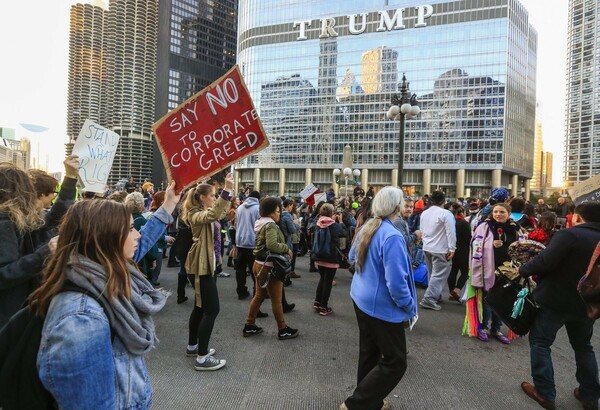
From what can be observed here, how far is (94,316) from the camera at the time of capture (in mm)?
1336

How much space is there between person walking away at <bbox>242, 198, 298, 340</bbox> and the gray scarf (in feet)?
10.6

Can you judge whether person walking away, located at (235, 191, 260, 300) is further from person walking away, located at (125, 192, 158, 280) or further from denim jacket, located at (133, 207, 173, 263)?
denim jacket, located at (133, 207, 173, 263)

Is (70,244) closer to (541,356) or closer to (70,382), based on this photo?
(70,382)

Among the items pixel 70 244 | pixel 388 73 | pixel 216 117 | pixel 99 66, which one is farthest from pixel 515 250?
pixel 99 66

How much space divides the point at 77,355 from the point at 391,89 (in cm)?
8340

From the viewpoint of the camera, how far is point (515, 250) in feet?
13.2

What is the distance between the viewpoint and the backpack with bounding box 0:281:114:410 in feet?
4.32

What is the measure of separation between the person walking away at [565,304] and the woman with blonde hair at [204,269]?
128 inches

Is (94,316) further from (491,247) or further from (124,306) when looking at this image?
(491,247)

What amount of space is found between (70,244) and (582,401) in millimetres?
4653

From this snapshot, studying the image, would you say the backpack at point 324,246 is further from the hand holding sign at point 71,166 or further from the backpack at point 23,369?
the backpack at point 23,369

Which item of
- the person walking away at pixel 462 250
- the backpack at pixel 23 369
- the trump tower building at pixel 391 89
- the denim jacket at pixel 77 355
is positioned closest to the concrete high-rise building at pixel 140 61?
the trump tower building at pixel 391 89

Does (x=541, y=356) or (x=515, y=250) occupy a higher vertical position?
(x=515, y=250)

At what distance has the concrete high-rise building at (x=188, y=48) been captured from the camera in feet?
383
